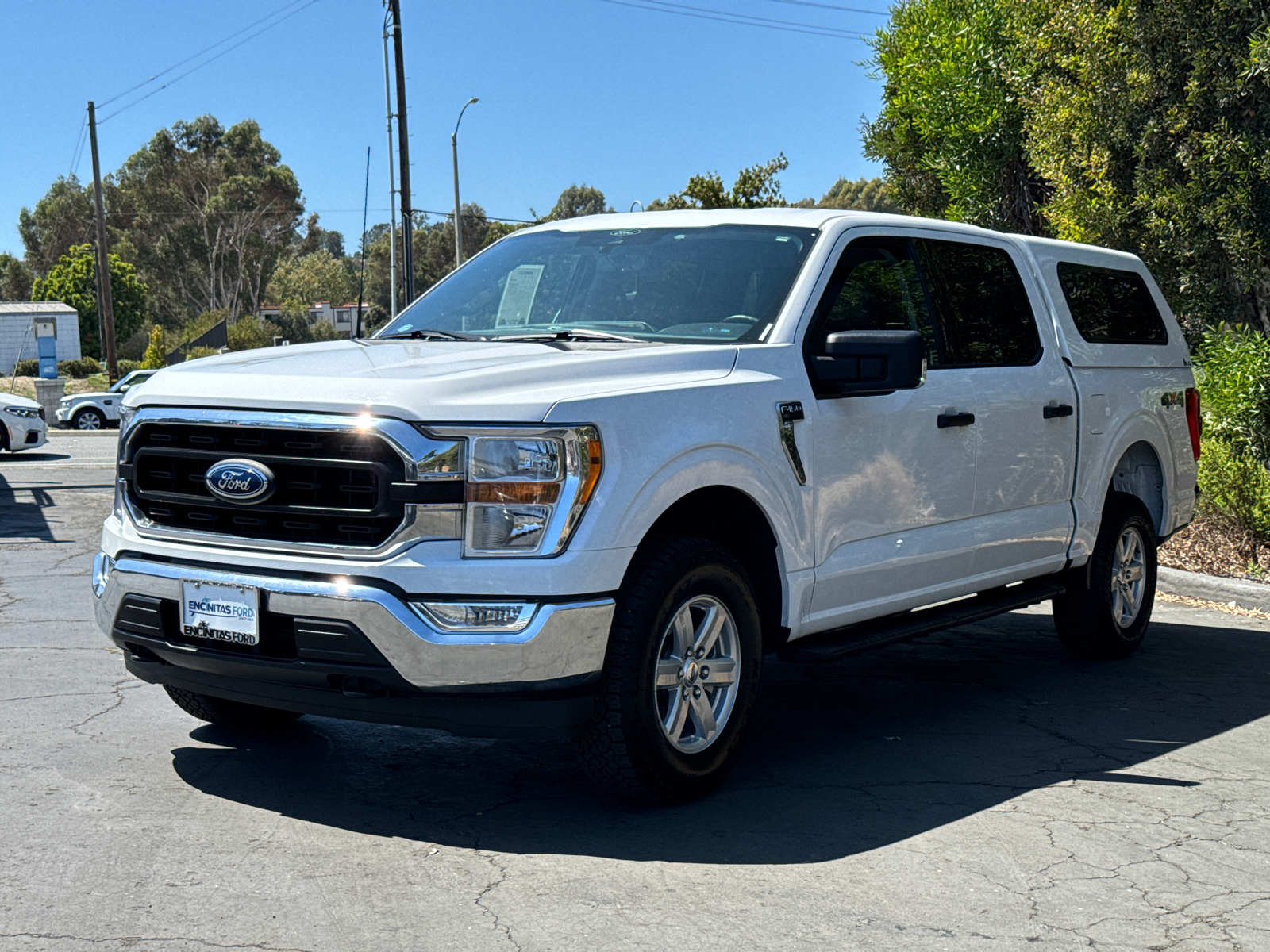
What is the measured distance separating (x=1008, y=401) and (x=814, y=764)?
76.8 inches

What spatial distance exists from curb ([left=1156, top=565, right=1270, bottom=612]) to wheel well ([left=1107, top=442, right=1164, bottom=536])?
1623 mm

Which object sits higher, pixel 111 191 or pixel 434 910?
pixel 111 191

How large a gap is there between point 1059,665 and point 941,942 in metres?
3.98

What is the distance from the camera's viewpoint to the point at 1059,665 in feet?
24.2

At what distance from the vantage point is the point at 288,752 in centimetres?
542

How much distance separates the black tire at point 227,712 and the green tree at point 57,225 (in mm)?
94054

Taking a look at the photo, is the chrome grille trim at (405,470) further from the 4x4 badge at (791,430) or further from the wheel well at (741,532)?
the 4x4 badge at (791,430)

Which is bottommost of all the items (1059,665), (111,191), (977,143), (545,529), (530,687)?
(1059,665)

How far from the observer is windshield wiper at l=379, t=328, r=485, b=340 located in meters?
5.71

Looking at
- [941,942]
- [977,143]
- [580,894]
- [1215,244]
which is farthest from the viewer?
[977,143]

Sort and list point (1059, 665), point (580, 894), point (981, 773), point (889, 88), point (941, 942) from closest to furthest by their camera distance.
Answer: point (941, 942), point (580, 894), point (981, 773), point (1059, 665), point (889, 88)

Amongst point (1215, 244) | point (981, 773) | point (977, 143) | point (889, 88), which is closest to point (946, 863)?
point (981, 773)

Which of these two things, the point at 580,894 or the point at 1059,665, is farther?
the point at 1059,665

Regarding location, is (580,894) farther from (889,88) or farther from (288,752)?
(889,88)
